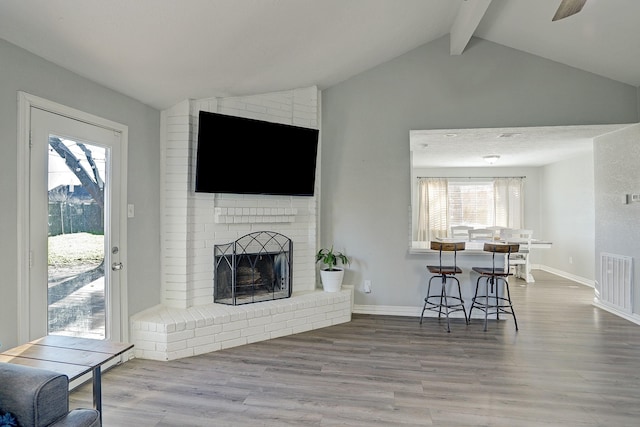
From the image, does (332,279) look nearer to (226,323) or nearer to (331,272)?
(331,272)

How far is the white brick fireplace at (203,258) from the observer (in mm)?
3042

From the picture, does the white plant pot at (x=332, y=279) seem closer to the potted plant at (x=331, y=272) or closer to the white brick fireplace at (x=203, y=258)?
the potted plant at (x=331, y=272)

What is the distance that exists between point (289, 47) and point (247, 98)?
0.83 metres

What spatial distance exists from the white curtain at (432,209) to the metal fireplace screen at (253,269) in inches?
192

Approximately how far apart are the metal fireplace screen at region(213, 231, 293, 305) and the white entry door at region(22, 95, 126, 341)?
3.09ft

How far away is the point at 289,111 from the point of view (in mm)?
4023

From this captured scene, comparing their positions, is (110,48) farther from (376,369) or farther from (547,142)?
(547,142)

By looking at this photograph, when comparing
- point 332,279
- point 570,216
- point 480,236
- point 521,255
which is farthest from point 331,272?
point 570,216

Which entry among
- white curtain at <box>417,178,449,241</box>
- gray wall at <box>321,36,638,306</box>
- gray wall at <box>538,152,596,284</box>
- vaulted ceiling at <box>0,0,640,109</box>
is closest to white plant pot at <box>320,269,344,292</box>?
gray wall at <box>321,36,638,306</box>

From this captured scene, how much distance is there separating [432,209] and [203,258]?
19.5 feet

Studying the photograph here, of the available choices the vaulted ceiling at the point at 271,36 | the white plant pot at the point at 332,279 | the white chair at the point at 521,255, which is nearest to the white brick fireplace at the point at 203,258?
the white plant pot at the point at 332,279

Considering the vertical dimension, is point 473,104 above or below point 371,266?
above

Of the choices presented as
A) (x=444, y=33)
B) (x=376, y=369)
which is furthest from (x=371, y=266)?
(x=444, y=33)

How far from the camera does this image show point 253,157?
3.59 m
